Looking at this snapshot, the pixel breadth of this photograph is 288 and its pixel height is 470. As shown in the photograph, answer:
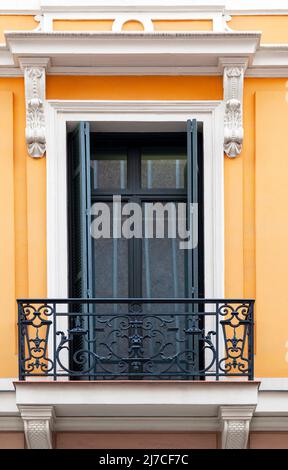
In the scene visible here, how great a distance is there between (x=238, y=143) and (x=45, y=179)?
6.65ft

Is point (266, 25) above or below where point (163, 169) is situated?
above

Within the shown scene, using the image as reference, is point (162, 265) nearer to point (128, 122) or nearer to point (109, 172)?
point (109, 172)

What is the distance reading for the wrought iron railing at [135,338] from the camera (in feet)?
59.9

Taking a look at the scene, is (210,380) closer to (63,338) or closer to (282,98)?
(63,338)

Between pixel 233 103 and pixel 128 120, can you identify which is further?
pixel 128 120

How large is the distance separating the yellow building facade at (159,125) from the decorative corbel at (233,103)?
0.01m

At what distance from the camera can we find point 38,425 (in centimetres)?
1817

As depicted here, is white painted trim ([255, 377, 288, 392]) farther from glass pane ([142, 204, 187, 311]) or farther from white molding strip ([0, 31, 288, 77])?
white molding strip ([0, 31, 288, 77])

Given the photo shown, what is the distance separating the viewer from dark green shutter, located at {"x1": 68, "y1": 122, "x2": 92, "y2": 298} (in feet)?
61.5

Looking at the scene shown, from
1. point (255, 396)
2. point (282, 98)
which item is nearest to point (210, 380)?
point (255, 396)

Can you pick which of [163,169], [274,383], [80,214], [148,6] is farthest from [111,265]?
[148,6]

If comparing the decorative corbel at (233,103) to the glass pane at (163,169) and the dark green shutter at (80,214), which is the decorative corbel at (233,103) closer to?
the glass pane at (163,169)

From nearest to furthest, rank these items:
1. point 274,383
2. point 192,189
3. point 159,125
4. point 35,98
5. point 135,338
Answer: point 135,338, point 274,383, point 192,189, point 35,98, point 159,125

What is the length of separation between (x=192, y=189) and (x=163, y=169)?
73 cm
